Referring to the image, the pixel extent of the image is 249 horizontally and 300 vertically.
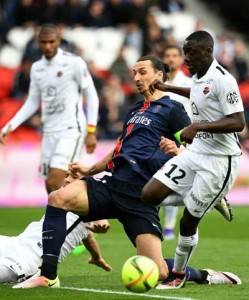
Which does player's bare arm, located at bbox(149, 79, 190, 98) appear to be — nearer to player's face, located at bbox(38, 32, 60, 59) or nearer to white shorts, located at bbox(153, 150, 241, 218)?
white shorts, located at bbox(153, 150, 241, 218)

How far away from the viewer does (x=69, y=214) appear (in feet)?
30.9

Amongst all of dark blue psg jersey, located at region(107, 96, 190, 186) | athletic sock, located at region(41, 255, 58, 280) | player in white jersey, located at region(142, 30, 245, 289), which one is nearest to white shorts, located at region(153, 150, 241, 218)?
player in white jersey, located at region(142, 30, 245, 289)

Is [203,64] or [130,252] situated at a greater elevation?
[203,64]

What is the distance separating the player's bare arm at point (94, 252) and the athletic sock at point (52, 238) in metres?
1.42

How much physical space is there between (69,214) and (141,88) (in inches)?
53.2

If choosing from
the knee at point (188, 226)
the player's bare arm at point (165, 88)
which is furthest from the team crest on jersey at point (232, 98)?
the knee at point (188, 226)

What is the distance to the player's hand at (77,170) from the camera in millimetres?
9398

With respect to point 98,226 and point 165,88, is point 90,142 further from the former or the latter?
point 165,88

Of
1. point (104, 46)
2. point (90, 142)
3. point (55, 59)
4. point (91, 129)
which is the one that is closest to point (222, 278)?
point (90, 142)

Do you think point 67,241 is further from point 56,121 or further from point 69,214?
point 56,121

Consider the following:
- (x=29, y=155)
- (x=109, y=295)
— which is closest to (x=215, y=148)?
(x=109, y=295)

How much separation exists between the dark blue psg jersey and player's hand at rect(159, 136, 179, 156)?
0.48 metres

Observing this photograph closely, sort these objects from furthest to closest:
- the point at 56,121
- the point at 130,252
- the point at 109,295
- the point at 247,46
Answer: the point at 247,46 → the point at 56,121 → the point at 130,252 → the point at 109,295

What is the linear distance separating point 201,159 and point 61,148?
5.42 metres
